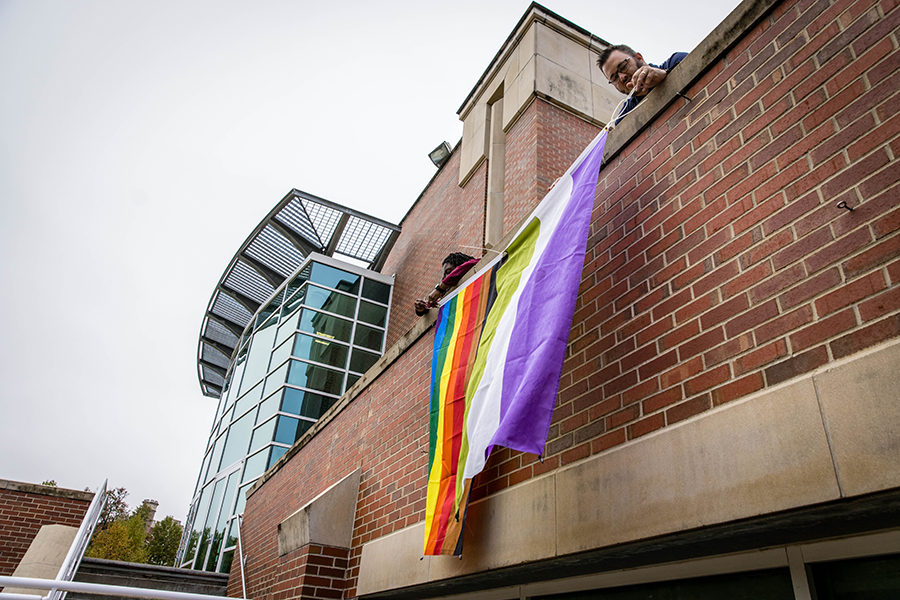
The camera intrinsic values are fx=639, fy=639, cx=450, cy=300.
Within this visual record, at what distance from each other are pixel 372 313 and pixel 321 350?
5.86 feet

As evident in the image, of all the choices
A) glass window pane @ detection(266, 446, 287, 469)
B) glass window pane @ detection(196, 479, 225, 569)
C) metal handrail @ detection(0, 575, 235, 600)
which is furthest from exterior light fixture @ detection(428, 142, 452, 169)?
metal handrail @ detection(0, 575, 235, 600)

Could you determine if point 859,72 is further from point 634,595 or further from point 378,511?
point 378,511

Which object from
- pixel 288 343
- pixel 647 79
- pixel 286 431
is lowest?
pixel 647 79

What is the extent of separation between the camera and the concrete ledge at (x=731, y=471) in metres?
2.02

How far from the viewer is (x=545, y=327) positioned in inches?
126

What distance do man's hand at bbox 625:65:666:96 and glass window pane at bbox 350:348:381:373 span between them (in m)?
12.5

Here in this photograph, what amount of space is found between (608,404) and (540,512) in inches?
27.5

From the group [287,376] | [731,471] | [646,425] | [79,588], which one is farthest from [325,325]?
[731,471]

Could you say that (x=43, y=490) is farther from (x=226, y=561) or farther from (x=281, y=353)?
(x=281, y=353)

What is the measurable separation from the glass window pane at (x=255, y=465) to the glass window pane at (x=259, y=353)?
2386mm

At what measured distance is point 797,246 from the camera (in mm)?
2494

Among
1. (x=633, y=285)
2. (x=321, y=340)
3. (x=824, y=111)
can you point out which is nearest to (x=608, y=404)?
(x=633, y=285)

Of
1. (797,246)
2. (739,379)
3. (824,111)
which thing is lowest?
(739,379)

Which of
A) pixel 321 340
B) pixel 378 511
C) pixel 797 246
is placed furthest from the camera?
pixel 321 340
